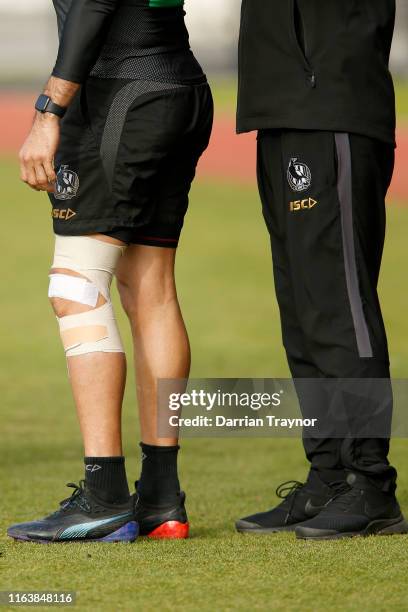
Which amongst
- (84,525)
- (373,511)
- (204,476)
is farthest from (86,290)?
(204,476)

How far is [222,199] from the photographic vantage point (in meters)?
16.7

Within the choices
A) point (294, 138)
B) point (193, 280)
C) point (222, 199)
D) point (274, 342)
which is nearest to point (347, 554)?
point (294, 138)

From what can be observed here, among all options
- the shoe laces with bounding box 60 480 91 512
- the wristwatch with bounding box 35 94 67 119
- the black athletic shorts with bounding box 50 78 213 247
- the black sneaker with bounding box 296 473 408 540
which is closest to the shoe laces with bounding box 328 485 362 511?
the black sneaker with bounding box 296 473 408 540

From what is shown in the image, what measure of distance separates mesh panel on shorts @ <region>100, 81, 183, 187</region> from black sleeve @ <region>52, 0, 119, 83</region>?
0.13m

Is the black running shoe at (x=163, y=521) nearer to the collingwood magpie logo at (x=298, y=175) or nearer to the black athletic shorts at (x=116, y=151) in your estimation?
the black athletic shorts at (x=116, y=151)

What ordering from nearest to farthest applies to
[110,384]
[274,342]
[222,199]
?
1. [110,384]
2. [274,342]
3. [222,199]

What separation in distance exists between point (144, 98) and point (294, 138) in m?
0.41

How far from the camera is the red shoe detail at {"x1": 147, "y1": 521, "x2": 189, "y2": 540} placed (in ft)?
11.7

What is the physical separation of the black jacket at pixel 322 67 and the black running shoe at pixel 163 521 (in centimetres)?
105

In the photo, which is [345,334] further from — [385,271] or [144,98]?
[385,271]

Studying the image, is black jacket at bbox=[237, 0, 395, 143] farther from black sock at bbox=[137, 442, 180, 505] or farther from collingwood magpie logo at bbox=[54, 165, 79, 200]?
black sock at bbox=[137, 442, 180, 505]

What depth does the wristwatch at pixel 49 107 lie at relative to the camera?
344 cm

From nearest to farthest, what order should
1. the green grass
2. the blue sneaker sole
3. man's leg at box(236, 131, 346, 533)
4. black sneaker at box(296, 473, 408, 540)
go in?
1. the green grass
2. the blue sneaker sole
3. black sneaker at box(296, 473, 408, 540)
4. man's leg at box(236, 131, 346, 533)

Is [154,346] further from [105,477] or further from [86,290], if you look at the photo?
[105,477]
